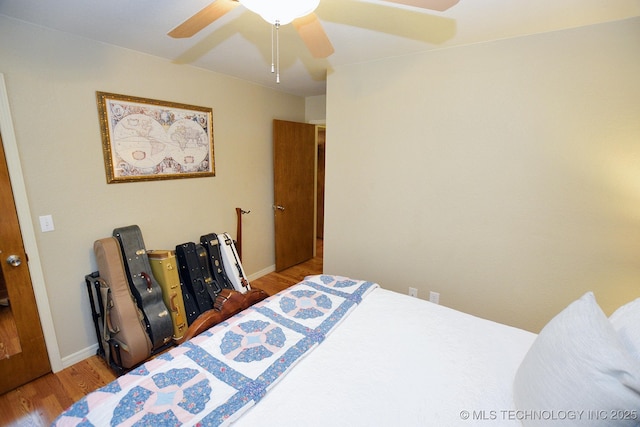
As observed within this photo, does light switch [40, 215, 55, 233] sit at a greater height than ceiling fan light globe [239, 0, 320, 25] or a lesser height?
lesser

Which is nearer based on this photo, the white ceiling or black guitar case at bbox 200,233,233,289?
the white ceiling

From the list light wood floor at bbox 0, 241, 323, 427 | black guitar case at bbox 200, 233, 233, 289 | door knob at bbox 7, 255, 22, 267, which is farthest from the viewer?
black guitar case at bbox 200, 233, 233, 289

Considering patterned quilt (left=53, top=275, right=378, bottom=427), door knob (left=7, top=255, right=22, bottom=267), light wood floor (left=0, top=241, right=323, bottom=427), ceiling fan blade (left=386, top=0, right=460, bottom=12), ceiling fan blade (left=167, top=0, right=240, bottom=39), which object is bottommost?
light wood floor (left=0, top=241, right=323, bottom=427)

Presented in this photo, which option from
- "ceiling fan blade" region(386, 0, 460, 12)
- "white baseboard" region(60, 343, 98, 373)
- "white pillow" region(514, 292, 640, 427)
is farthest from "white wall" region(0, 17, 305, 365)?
"white pillow" region(514, 292, 640, 427)

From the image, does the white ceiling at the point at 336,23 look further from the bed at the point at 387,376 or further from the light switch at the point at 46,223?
the bed at the point at 387,376

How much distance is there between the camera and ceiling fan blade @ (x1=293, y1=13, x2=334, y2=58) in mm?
1305

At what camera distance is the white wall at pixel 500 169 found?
5.65ft

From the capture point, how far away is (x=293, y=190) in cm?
380

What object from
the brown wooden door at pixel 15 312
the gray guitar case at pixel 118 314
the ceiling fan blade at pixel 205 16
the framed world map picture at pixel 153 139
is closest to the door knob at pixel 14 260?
the brown wooden door at pixel 15 312

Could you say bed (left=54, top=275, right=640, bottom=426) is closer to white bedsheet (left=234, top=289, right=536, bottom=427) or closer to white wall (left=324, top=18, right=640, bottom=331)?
white bedsheet (left=234, top=289, right=536, bottom=427)

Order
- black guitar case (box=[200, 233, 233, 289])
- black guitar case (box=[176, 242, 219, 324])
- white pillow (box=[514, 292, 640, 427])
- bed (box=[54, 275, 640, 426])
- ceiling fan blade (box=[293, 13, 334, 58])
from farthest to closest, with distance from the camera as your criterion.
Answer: black guitar case (box=[200, 233, 233, 289]) → black guitar case (box=[176, 242, 219, 324]) → ceiling fan blade (box=[293, 13, 334, 58]) → bed (box=[54, 275, 640, 426]) → white pillow (box=[514, 292, 640, 427])

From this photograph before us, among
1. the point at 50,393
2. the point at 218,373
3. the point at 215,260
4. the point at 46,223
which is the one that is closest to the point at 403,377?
the point at 218,373

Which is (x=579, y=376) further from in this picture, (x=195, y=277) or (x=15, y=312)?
(x=15, y=312)

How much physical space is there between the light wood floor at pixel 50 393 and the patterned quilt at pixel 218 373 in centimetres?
115
